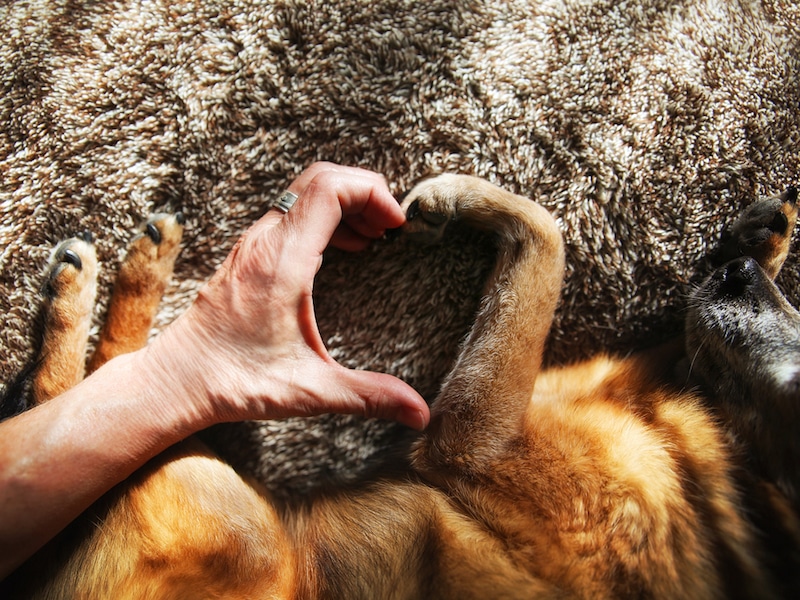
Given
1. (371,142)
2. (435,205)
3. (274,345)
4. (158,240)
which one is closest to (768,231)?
(435,205)

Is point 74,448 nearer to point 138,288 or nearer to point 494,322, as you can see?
point 138,288

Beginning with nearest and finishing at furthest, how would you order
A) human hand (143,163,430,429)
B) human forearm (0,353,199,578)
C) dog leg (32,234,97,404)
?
human forearm (0,353,199,578) → human hand (143,163,430,429) → dog leg (32,234,97,404)

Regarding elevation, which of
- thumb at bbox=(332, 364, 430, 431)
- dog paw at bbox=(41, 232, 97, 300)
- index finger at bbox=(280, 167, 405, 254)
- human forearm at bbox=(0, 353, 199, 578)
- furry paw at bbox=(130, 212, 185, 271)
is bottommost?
human forearm at bbox=(0, 353, 199, 578)

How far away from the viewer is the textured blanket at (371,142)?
1.55 meters

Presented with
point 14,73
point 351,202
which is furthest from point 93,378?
point 14,73

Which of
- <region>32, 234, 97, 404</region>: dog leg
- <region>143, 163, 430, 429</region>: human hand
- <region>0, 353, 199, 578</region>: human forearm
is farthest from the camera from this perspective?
<region>32, 234, 97, 404</region>: dog leg

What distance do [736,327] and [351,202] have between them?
1.00 meters

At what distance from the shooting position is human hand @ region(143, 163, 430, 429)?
4.45 ft

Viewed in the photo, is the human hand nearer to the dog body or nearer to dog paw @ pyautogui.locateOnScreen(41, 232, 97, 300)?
the dog body

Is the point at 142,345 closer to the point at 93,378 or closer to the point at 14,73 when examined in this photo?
the point at 93,378

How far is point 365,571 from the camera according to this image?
1.35 meters

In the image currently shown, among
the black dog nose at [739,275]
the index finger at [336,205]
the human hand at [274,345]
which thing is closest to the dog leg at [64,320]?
the human hand at [274,345]

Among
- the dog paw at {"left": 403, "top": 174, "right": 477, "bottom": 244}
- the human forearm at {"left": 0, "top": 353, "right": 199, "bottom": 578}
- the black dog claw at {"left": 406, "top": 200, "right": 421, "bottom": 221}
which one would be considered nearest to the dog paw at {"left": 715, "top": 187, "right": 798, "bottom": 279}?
the dog paw at {"left": 403, "top": 174, "right": 477, "bottom": 244}

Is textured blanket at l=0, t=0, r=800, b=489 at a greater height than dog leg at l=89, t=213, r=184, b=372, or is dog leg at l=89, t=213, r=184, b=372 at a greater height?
textured blanket at l=0, t=0, r=800, b=489
